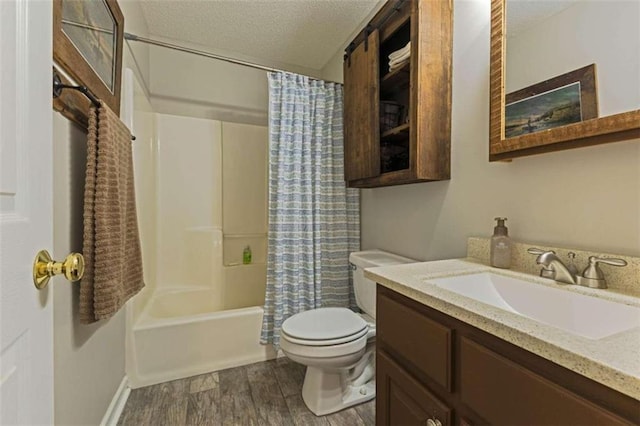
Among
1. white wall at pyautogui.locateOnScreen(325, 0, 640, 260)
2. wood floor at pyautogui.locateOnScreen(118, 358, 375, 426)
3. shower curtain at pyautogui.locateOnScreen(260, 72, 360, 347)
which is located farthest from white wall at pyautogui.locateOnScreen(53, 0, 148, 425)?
white wall at pyautogui.locateOnScreen(325, 0, 640, 260)

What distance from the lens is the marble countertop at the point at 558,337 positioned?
43 centimetres

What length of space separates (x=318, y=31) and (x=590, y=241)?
85.3 inches

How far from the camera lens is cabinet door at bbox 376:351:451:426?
754 millimetres

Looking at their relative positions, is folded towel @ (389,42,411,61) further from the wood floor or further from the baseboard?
the baseboard

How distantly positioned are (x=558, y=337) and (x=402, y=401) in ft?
1.74

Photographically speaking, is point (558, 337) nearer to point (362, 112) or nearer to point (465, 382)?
point (465, 382)

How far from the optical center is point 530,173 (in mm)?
1070

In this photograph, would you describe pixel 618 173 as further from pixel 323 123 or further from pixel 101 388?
pixel 101 388

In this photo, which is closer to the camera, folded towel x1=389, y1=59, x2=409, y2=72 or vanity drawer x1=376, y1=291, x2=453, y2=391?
vanity drawer x1=376, y1=291, x2=453, y2=391

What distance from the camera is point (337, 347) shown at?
137 cm

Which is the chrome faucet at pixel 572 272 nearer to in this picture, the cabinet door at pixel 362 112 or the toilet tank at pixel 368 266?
the toilet tank at pixel 368 266

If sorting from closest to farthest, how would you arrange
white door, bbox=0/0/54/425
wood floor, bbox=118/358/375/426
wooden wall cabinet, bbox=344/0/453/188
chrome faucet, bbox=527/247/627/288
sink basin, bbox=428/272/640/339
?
1. white door, bbox=0/0/54/425
2. sink basin, bbox=428/272/640/339
3. chrome faucet, bbox=527/247/627/288
4. wooden wall cabinet, bbox=344/0/453/188
5. wood floor, bbox=118/358/375/426

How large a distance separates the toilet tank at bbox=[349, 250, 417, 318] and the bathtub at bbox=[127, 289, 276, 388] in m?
0.74

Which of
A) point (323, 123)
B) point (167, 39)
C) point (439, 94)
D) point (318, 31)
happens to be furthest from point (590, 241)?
point (167, 39)
